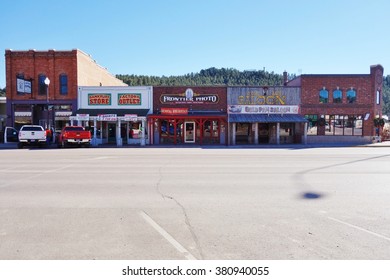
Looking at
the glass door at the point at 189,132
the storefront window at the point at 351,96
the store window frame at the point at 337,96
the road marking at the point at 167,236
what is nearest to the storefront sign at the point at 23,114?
the glass door at the point at 189,132

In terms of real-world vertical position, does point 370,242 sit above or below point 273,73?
below

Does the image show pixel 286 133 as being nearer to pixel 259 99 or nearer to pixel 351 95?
pixel 259 99

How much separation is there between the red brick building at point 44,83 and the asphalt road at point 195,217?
2058cm

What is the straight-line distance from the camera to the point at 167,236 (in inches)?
176

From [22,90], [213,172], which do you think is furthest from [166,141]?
[213,172]

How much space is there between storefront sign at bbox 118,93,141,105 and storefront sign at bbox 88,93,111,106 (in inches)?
45.1

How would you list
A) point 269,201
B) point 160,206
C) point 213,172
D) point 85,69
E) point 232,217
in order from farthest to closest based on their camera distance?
point 85,69 → point 213,172 → point 269,201 → point 160,206 → point 232,217

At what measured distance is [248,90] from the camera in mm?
27797

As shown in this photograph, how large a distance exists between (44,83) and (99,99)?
5.89 m

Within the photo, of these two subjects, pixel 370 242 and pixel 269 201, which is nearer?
pixel 370 242

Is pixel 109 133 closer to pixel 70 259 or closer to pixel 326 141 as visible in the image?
pixel 326 141

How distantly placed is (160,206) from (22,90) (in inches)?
1060

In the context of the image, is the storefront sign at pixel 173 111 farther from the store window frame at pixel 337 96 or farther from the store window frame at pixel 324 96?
the store window frame at pixel 337 96

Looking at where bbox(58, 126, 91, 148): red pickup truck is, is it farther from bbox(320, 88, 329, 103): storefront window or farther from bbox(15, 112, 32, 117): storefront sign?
bbox(320, 88, 329, 103): storefront window
